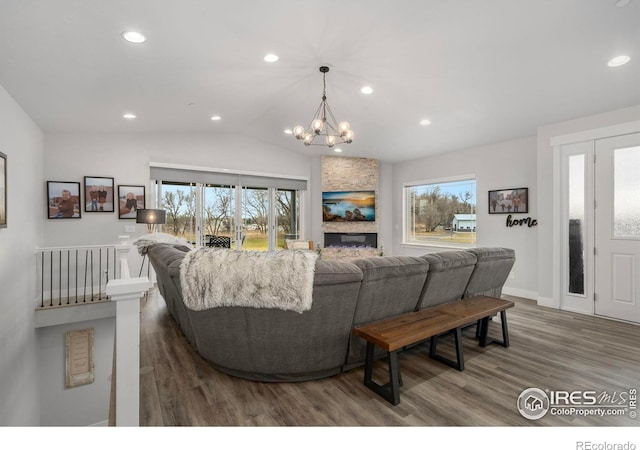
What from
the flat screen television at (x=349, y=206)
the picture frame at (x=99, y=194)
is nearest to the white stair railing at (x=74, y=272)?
the picture frame at (x=99, y=194)

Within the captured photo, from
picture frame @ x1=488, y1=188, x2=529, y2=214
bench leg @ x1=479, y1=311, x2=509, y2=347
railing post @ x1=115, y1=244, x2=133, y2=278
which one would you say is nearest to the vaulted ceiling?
picture frame @ x1=488, y1=188, x2=529, y2=214

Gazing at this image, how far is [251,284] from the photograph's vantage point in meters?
2.15

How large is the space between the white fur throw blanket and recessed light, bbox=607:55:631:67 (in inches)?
147

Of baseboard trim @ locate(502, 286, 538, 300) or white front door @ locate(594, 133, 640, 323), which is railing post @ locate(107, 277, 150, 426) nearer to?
white front door @ locate(594, 133, 640, 323)

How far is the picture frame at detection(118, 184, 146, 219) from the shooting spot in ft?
17.8

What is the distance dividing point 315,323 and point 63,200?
5.04 metres

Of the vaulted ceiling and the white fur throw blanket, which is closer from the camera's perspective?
the white fur throw blanket

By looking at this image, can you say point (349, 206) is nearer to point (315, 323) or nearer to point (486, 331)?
point (486, 331)

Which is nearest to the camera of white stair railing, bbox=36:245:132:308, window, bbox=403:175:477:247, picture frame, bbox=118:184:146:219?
white stair railing, bbox=36:245:132:308

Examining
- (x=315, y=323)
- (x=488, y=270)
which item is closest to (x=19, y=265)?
(x=315, y=323)

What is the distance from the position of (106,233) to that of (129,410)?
15.6 feet

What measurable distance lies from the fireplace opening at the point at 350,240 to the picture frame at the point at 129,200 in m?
3.95

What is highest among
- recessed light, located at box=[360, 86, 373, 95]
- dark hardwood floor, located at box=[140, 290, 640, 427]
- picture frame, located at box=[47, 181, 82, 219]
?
recessed light, located at box=[360, 86, 373, 95]

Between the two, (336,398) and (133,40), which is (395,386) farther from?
(133,40)
